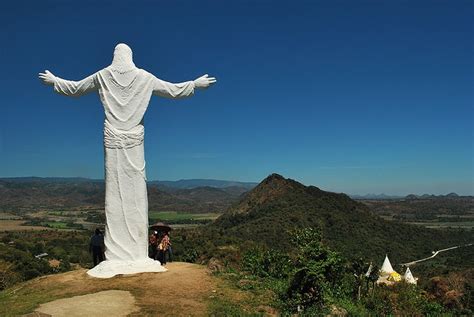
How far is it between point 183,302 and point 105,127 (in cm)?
515

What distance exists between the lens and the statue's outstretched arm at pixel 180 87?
1225 centimetres

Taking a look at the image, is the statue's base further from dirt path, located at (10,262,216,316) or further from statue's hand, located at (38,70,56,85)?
statue's hand, located at (38,70,56,85)

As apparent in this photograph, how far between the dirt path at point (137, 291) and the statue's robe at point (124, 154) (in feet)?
3.22

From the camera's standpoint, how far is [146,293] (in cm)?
980

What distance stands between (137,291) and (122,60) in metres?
5.93

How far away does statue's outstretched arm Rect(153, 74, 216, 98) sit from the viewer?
12.2 metres

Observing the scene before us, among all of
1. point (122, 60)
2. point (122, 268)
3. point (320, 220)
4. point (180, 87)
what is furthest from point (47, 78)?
point (320, 220)

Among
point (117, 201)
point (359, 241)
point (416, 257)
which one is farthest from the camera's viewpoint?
point (416, 257)

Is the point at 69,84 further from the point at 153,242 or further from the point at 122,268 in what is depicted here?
the point at 153,242

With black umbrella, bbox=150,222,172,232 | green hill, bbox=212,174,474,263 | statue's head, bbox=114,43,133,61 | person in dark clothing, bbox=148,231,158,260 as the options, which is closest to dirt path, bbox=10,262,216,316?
person in dark clothing, bbox=148,231,158,260

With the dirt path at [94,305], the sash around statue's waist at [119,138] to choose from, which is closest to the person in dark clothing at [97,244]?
the sash around statue's waist at [119,138]

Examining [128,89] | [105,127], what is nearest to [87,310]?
[105,127]

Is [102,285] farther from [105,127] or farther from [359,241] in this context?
[359,241]

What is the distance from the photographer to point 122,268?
11.3 metres
